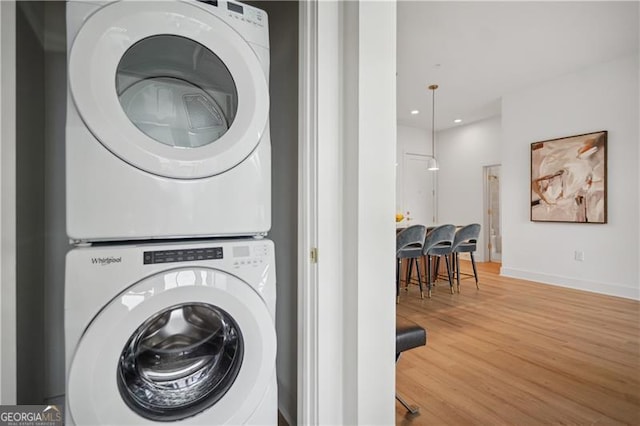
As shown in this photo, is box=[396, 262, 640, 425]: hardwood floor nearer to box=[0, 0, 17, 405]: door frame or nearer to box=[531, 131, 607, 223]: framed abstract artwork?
box=[531, 131, 607, 223]: framed abstract artwork

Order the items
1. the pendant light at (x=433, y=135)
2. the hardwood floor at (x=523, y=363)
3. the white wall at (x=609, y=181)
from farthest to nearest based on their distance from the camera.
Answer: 1. the pendant light at (x=433, y=135)
2. the white wall at (x=609, y=181)
3. the hardwood floor at (x=523, y=363)

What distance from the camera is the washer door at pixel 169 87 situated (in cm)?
90

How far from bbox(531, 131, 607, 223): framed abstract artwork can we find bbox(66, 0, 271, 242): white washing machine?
15.3ft

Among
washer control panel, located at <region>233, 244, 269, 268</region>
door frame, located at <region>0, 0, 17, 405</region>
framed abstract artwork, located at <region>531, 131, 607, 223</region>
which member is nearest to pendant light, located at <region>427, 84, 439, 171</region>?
framed abstract artwork, located at <region>531, 131, 607, 223</region>

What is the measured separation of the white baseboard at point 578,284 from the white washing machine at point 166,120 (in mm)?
4751

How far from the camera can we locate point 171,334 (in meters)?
1.08

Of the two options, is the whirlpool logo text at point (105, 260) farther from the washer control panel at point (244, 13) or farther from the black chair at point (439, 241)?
the black chair at point (439, 241)

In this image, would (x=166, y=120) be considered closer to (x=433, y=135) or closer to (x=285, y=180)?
(x=285, y=180)

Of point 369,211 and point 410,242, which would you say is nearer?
point 369,211

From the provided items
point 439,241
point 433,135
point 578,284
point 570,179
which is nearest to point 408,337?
point 439,241

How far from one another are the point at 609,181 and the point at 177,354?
16.6 ft

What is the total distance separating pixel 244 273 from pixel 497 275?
527cm

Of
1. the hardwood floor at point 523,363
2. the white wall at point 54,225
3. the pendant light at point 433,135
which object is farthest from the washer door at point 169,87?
the pendant light at point 433,135

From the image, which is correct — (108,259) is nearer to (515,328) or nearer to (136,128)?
(136,128)
